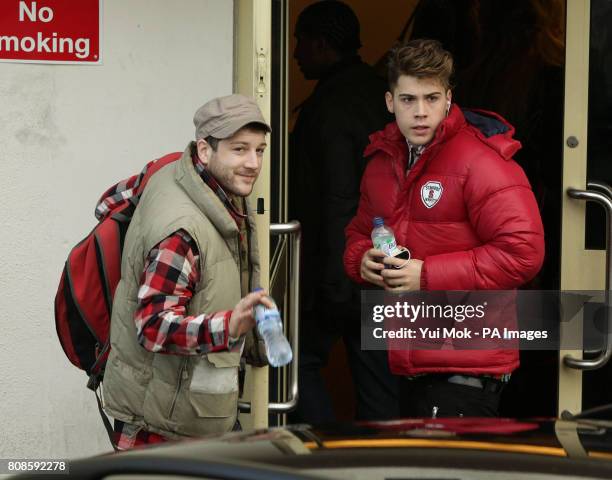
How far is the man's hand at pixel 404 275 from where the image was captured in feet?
14.9

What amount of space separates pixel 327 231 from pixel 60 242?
117 cm

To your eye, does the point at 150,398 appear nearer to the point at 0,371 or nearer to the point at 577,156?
the point at 0,371

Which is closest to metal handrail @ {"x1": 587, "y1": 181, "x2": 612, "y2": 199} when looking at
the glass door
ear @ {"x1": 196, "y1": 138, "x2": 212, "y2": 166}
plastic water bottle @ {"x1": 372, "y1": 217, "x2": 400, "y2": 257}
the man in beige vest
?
the glass door

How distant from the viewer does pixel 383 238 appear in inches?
182

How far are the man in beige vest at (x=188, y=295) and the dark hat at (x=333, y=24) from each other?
205 cm

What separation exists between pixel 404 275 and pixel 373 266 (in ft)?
0.48

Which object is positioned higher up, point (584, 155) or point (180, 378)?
point (584, 155)

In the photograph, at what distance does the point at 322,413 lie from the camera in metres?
5.97

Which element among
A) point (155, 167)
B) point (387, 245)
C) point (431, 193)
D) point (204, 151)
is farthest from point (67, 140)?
point (431, 193)

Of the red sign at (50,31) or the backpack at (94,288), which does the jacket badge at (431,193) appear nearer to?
the backpack at (94,288)

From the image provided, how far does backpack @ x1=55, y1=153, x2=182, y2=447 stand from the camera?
425cm

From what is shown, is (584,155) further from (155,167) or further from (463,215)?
(155,167)

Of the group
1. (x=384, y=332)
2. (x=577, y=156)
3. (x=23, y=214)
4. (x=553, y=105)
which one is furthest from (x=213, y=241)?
(x=553, y=105)

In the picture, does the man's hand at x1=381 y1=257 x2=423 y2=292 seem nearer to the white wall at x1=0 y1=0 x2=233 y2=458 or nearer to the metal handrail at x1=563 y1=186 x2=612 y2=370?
the metal handrail at x1=563 y1=186 x2=612 y2=370
